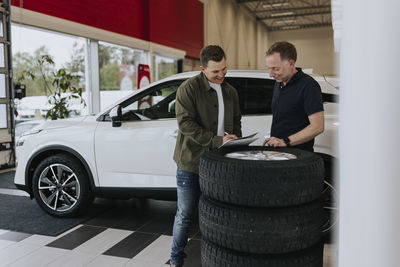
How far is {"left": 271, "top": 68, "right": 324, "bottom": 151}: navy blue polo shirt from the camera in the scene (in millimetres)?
2355

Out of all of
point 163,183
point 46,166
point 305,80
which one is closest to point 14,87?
point 46,166

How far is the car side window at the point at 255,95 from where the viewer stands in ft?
11.9

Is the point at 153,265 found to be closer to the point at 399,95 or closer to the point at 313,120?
the point at 313,120

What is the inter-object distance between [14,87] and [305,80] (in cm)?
613

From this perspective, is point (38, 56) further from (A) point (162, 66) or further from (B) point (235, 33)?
(B) point (235, 33)

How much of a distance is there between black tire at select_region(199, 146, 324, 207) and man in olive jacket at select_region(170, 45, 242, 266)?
0.48m

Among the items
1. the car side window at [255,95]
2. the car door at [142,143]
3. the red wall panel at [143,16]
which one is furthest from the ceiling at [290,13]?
the car door at [142,143]

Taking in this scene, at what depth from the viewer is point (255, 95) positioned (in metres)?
3.68

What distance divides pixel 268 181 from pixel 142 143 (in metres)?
2.23

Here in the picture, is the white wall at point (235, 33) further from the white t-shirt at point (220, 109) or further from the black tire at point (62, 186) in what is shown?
the white t-shirt at point (220, 109)

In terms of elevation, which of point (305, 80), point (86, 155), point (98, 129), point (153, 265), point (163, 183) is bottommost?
point (153, 265)

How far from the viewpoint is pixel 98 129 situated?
3973mm

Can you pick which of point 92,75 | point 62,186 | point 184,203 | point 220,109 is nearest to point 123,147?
point 62,186

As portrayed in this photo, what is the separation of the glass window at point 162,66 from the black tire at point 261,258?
1035 cm
